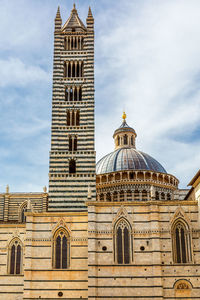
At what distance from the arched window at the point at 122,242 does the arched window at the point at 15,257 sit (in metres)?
8.30

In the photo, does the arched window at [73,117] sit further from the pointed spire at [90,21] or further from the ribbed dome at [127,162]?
the pointed spire at [90,21]

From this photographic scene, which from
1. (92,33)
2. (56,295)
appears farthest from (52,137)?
(56,295)

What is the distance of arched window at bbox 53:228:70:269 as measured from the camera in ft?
92.3

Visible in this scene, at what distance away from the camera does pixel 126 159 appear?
43.1 m

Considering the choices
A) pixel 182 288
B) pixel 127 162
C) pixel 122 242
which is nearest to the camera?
pixel 182 288

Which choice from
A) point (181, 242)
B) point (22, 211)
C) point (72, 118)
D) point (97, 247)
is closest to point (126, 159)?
point (72, 118)

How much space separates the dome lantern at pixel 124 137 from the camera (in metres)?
48.1

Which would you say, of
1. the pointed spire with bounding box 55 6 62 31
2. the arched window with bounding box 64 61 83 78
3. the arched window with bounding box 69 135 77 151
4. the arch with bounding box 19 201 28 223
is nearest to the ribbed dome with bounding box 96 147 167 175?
the arched window with bounding box 69 135 77 151

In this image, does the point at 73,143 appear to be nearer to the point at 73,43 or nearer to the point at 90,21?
the point at 73,43

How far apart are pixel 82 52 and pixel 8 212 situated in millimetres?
16819

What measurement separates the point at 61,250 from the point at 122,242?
430cm

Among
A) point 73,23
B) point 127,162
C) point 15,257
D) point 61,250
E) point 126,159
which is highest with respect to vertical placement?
point 73,23

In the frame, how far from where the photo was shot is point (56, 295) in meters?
27.5

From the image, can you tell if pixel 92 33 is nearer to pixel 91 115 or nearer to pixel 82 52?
pixel 82 52
